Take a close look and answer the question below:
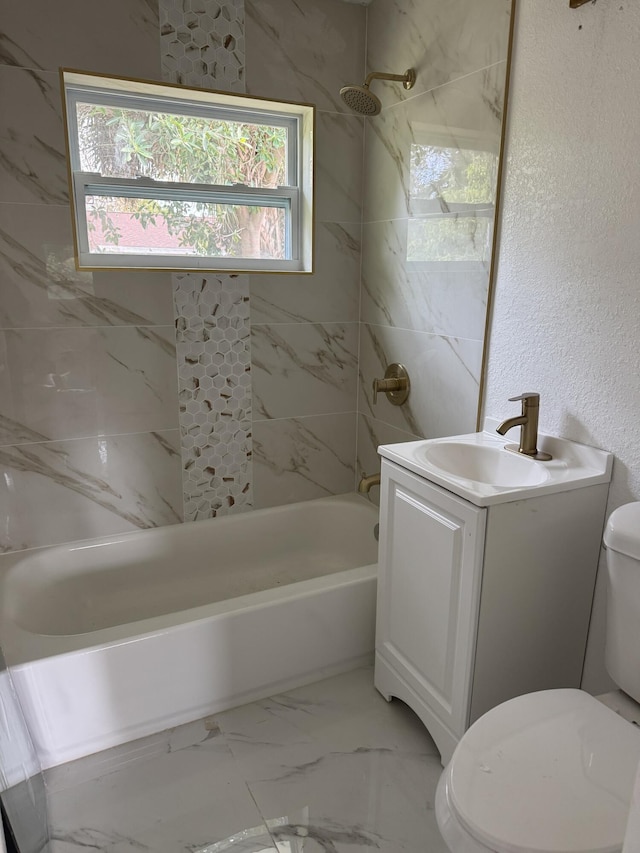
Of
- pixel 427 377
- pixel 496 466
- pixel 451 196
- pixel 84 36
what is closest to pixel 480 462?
pixel 496 466

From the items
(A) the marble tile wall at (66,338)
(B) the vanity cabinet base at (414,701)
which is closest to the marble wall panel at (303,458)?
(A) the marble tile wall at (66,338)

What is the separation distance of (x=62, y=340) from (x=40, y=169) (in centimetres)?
57

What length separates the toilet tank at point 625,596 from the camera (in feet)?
4.16

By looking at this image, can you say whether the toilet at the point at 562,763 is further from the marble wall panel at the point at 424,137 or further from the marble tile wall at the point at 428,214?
the marble wall panel at the point at 424,137

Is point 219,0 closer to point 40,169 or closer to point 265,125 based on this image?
point 265,125

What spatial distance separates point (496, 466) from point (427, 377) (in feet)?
1.93

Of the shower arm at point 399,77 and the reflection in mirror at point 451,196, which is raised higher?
the shower arm at point 399,77

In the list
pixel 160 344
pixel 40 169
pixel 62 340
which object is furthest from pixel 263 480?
pixel 40 169

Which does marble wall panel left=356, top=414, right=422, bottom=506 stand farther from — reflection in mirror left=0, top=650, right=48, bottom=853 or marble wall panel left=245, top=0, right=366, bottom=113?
reflection in mirror left=0, top=650, right=48, bottom=853

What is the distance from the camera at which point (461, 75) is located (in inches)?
76.5

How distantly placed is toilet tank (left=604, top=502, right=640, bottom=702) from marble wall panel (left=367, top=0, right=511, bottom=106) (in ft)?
4.54

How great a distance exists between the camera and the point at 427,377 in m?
2.28

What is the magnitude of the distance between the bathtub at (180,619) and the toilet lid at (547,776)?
84cm

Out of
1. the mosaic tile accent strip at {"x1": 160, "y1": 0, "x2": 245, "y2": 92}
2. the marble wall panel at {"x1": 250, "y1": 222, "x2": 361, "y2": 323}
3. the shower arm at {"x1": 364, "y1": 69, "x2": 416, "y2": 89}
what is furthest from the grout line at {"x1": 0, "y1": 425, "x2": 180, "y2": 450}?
the shower arm at {"x1": 364, "y1": 69, "x2": 416, "y2": 89}
